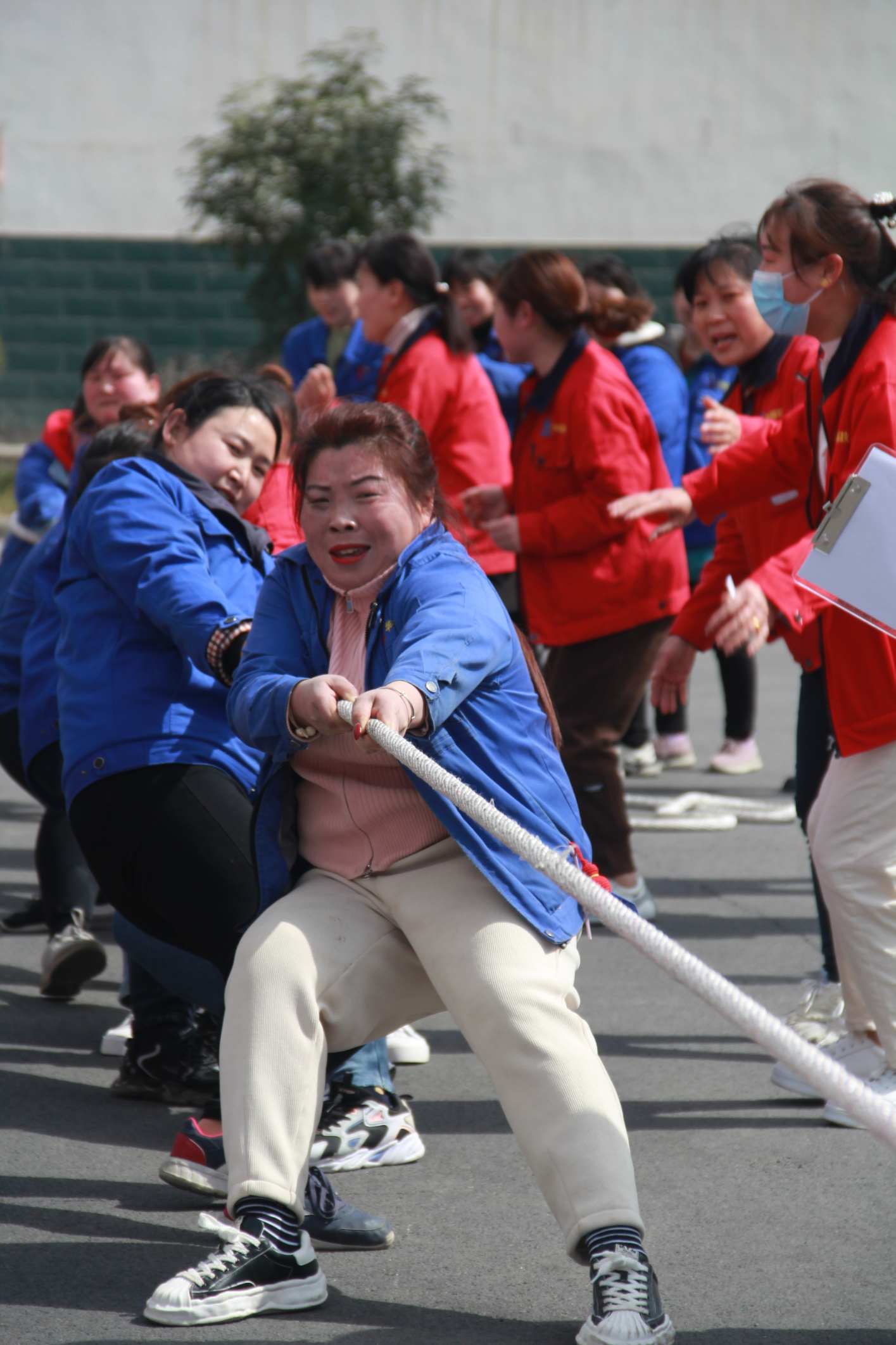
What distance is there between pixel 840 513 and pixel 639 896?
233 centimetres

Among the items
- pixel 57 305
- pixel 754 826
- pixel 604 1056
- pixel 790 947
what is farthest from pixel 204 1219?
pixel 57 305

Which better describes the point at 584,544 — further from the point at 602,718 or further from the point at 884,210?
the point at 884,210

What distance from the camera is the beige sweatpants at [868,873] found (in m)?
3.33

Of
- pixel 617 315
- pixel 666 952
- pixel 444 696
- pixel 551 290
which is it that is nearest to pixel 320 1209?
pixel 444 696

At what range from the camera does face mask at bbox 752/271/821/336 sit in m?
3.46

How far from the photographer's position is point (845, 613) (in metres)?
3.34

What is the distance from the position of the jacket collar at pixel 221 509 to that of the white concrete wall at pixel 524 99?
16.2m

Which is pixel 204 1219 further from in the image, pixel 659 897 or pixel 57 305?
pixel 57 305

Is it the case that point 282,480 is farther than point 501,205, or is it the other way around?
point 501,205

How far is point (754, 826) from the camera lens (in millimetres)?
6578

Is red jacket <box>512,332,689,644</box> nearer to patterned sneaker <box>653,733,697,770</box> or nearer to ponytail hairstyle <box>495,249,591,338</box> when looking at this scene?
ponytail hairstyle <box>495,249,591,338</box>

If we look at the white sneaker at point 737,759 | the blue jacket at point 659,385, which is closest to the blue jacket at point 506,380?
the blue jacket at point 659,385

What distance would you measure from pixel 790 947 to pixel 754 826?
1614mm

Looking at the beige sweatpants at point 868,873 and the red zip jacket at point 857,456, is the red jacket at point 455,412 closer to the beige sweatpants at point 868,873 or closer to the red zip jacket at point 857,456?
the red zip jacket at point 857,456
